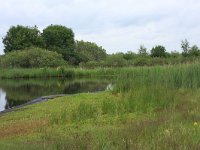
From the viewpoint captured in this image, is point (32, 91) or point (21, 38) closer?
point (32, 91)

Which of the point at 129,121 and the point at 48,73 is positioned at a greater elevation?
the point at 129,121

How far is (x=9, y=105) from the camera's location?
21.8 m

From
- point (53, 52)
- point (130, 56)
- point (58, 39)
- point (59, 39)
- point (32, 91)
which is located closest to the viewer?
point (32, 91)

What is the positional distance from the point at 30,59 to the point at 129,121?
2073 inches

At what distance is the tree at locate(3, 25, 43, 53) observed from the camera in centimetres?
7031

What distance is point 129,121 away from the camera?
10.1 metres

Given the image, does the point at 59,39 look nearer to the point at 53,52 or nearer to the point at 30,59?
the point at 53,52

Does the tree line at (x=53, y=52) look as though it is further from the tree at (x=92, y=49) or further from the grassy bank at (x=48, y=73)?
the tree at (x=92, y=49)

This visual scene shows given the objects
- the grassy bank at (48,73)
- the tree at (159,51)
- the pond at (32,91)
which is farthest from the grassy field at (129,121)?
the tree at (159,51)

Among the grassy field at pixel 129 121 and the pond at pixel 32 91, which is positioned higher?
the grassy field at pixel 129 121

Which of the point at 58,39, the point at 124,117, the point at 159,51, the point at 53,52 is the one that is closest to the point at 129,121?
the point at 124,117

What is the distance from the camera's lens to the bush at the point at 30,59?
198 ft

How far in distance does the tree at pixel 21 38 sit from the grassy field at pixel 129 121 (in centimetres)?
5449

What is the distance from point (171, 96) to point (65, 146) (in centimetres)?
864
